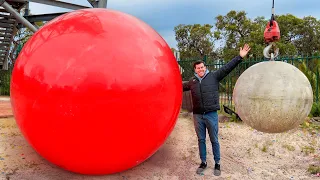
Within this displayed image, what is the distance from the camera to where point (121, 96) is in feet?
11.6

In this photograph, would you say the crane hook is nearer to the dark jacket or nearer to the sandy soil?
the dark jacket

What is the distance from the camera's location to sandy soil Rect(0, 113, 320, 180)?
15.8 feet

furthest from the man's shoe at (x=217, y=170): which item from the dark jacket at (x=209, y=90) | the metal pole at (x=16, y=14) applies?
the metal pole at (x=16, y=14)

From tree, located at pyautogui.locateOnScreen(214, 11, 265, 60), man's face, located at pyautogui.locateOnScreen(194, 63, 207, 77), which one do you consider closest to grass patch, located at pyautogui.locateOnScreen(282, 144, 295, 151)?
man's face, located at pyautogui.locateOnScreen(194, 63, 207, 77)

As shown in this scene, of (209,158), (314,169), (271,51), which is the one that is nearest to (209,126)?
(209,158)

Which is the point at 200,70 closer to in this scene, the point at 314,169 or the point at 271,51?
the point at 271,51

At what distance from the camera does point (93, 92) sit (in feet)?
11.2

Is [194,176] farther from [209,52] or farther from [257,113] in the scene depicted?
[209,52]

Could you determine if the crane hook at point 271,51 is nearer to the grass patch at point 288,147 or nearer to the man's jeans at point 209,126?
the man's jeans at point 209,126

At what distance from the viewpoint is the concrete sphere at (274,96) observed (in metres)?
3.37

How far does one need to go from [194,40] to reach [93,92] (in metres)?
31.9

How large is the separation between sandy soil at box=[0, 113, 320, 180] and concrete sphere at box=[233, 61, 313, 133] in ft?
6.20

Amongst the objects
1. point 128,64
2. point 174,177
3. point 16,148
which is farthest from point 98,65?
point 16,148

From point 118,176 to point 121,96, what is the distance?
1742mm
